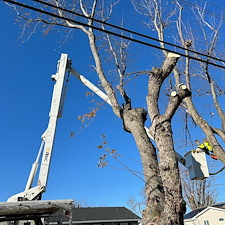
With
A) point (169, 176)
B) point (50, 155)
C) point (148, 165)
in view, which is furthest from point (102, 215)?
point (169, 176)

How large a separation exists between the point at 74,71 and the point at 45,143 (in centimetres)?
252

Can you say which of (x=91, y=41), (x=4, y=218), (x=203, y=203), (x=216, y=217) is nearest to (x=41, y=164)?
(x=4, y=218)

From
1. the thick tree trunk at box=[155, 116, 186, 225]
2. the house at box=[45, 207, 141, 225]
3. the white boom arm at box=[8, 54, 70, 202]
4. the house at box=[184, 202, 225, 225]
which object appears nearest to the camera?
the thick tree trunk at box=[155, 116, 186, 225]

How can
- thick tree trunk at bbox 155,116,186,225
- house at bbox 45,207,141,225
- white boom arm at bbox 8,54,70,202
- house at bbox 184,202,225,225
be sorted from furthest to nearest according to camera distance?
house at bbox 45,207,141,225 → house at bbox 184,202,225,225 → white boom arm at bbox 8,54,70,202 → thick tree trunk at bbox 155,116,186,225

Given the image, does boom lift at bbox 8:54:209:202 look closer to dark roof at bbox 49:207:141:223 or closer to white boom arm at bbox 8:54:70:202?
white boom arm at bbox 8:54:70:202

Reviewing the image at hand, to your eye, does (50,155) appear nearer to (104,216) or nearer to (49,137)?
(49,137)

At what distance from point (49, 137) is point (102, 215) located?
1742cm

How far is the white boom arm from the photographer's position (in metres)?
5.21

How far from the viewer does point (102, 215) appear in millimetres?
21328

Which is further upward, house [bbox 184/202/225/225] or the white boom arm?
the white boom arm

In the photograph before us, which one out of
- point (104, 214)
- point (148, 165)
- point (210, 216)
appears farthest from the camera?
point (104, 214)

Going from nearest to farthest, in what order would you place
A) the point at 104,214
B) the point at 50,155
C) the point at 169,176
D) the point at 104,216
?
the point at 169,176
the point at 50,155
the point at 104,216
the point at 104,214

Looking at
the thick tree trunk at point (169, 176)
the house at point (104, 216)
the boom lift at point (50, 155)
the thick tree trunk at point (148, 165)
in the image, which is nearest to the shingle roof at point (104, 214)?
the house at point (104, 216)

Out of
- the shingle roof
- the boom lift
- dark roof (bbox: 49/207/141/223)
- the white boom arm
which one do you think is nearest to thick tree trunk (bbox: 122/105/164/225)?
the boom lift
